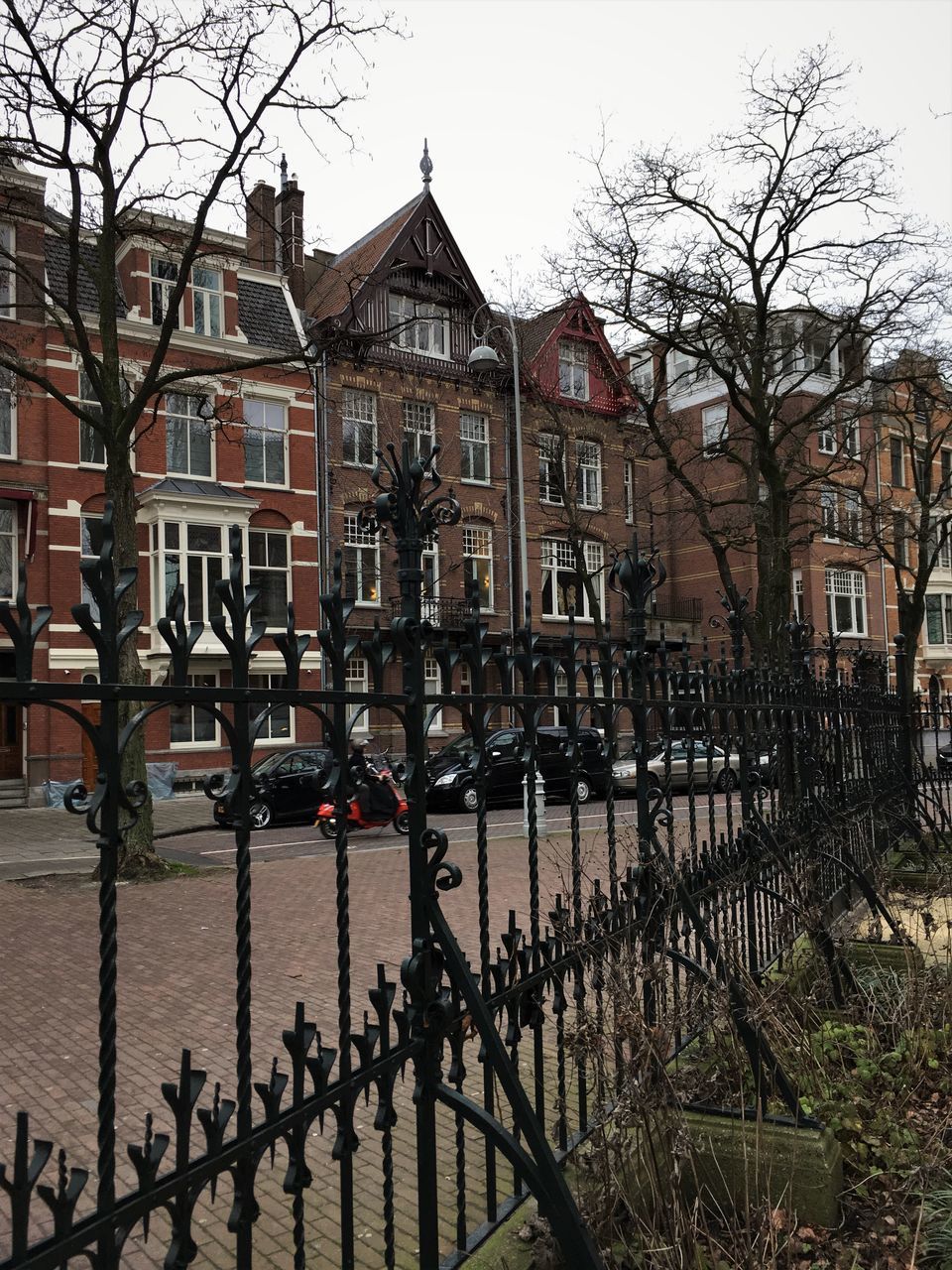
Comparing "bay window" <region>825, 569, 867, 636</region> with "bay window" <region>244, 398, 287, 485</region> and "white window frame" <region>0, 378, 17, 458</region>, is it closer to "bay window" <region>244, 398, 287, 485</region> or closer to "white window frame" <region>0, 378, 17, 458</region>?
"bay window" <region>244, 398, 287, 485</region>

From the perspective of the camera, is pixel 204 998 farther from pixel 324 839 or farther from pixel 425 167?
pixel 425 167

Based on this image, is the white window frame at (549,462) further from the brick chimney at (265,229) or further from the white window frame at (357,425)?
the brick chimney at (265,229)

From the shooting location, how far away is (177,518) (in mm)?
23984

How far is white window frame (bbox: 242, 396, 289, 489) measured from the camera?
85.6ft

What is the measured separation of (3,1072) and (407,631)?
13.8ft

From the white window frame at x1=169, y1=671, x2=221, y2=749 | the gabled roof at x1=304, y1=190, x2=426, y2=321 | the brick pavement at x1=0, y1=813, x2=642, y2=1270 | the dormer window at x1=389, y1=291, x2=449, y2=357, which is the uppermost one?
the gabled roof at x1=304, y1=190, x2=426, y2=321

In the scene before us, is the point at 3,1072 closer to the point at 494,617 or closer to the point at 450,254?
the point at 494,617

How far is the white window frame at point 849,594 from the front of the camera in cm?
3941

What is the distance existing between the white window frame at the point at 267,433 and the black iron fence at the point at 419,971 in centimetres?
2161

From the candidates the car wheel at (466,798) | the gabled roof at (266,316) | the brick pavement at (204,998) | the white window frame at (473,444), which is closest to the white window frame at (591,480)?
the white window frame at (473,444)

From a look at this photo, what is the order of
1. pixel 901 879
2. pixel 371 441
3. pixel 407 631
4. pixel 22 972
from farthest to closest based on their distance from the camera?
pixel 371 441 < pixel 901 879 < pixel 22 972 < pixel 407 631

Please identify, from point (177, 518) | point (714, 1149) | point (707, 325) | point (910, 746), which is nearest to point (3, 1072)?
point (714, 1149)

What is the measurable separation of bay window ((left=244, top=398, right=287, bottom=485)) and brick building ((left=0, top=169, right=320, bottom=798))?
38mm

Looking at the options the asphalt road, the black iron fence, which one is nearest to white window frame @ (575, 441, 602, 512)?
the asphalt road
